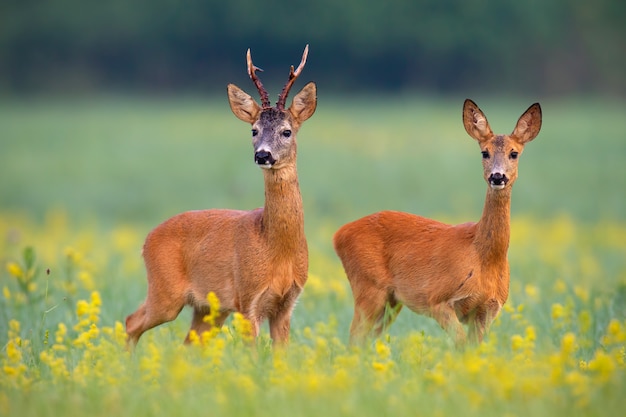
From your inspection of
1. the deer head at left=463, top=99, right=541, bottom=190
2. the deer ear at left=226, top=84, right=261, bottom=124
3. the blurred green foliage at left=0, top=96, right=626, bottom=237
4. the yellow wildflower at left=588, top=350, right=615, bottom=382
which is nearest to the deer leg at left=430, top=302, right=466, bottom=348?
the deer head at left=463, top=99, right=541, bottom=190

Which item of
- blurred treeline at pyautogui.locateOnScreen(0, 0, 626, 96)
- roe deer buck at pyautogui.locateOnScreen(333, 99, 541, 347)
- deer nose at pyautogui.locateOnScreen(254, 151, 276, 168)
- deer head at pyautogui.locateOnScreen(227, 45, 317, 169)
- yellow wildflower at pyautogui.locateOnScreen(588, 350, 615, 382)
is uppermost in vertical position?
blurred treeline at pyautogui.locateOnScreen(0, 0, 626, 96)

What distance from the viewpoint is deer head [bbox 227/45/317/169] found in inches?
309

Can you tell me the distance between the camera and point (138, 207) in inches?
821

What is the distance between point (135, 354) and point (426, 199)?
41.9 ft

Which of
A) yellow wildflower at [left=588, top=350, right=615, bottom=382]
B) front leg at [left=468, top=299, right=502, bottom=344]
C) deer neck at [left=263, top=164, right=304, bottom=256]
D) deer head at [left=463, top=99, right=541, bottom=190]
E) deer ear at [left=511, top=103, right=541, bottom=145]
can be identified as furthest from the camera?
deer ear at [left=511, top=103, right=541, bottom=145]

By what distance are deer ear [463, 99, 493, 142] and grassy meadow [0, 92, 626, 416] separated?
124 centimetres

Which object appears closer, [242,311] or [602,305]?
[242,311]

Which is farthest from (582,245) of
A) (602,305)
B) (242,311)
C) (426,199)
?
(242,311)

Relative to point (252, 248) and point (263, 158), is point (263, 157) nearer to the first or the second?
point (263, 158)

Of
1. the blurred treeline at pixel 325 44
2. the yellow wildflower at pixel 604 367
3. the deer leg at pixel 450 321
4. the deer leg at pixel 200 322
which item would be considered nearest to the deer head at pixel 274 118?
the deer leg at pixel 450 321

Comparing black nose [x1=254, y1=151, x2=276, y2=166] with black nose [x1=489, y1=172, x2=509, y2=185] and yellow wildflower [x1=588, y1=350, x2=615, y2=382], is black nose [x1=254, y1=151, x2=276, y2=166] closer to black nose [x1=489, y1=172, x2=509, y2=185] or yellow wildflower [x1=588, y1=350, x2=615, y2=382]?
black nose [x1=489, y1=172, x2=509, y2=185]

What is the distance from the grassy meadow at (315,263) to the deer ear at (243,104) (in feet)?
5.27

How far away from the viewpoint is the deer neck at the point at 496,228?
7.88 meters

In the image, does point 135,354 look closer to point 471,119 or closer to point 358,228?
point 358,228
